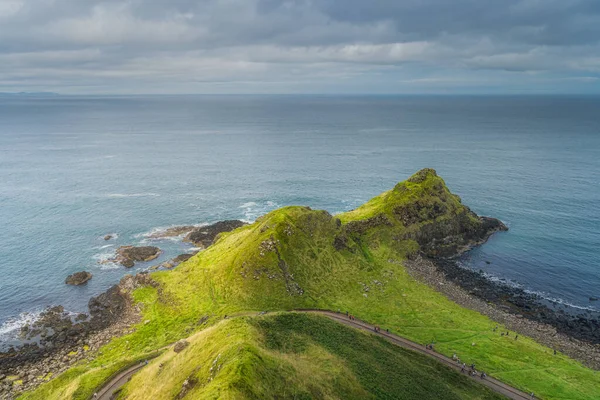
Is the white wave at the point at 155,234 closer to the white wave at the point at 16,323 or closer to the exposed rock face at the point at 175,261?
the exposed rock face at the point at 175,261

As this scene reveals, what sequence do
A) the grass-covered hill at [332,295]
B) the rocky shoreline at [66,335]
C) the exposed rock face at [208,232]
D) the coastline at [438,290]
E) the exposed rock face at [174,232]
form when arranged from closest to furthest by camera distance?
the grass-covered hill at [332,295]
the rocky shoreline at [66,335]
the coastline at [438,290]
the exposed rock face at [208,232]
the exposed rock face at [174,232]

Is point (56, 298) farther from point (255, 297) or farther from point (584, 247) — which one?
point (584, 247)

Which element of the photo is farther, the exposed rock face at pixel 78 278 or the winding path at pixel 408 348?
the exposed rock face at pixel 78 278

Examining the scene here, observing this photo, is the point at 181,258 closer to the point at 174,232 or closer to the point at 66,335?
the point at 174,232

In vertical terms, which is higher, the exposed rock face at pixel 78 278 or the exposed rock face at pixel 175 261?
the exposed rock face at pixel 175 261

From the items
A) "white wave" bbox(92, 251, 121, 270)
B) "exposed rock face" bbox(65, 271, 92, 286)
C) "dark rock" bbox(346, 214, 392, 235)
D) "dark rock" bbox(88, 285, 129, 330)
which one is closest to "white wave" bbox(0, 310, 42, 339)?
"dark rock" bbox(88, 285, 129, 330)

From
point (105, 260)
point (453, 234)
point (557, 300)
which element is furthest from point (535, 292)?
point (105, 260)

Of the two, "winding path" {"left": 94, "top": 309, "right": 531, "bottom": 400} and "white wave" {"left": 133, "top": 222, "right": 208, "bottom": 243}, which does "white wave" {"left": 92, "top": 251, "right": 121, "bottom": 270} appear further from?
"winding path" {"left": 94, "top": 309, "right": 531, "bottom": 400}

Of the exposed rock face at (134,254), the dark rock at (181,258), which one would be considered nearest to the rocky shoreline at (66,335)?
the dark rock at (181,258)
